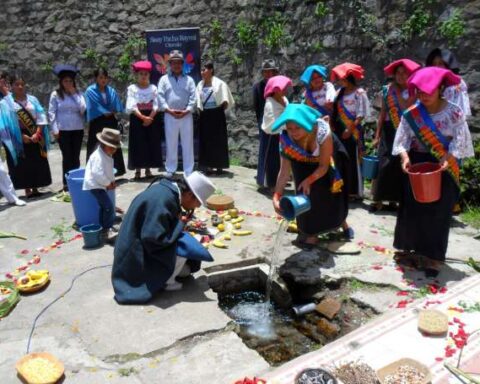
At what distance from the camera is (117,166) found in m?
7.62

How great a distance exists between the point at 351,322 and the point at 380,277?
2.06ft

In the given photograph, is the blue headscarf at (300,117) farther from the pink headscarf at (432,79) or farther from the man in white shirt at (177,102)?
the man in white shirt at (177,102)

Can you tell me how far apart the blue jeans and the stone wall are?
447cm

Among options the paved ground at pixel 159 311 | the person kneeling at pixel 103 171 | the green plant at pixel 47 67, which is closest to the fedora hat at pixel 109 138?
the person kneeling at pixel 103 171

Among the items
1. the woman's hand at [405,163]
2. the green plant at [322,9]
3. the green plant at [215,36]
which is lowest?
the woman's hand at [405,163]

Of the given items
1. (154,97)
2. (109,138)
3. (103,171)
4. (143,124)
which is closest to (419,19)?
(154,97)

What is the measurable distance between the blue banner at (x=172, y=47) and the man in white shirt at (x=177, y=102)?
1.24 metres

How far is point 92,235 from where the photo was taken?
4.95m

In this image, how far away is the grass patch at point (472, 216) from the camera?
5.72m

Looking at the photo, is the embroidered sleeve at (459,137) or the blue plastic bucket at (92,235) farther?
the blue plastic bucket at (92,235)

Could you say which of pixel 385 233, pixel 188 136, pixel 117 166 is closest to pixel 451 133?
pixel 385 233

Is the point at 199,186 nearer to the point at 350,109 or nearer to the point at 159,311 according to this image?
the point at 159,311

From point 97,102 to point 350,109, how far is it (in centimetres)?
393

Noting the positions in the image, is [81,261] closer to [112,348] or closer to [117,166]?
[112,348]
